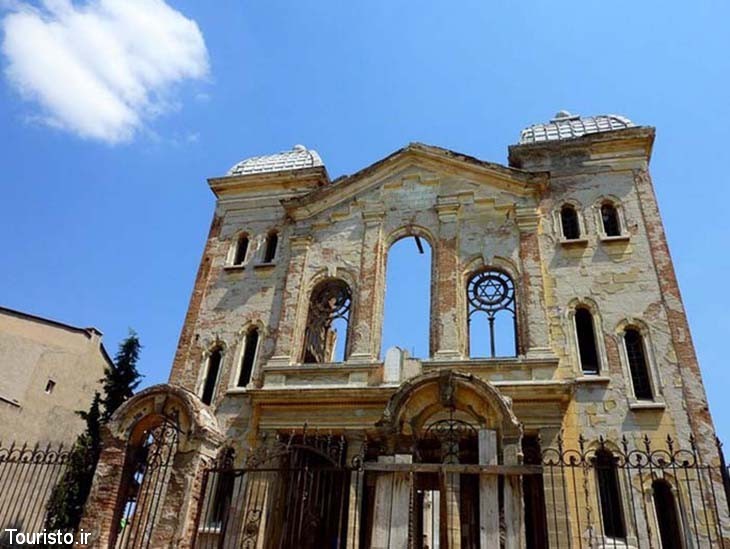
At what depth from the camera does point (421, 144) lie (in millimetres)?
18016

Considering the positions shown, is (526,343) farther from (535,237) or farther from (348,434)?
(348,434)

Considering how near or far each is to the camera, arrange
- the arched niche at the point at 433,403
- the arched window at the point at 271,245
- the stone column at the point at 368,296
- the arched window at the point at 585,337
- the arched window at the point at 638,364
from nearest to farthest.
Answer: the arched niche at the point at 433,403 → the arched window at the point at 638,364 → the arched window at the point at 585,337 → the stone column at the point at 368,296 → the arched window at the point at 271,245

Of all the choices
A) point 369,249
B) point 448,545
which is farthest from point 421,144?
point 448,545

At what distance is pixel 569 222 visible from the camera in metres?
16.0

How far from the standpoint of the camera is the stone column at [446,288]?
46.5 ft

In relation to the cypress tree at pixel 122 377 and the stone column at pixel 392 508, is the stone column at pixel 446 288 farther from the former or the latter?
the cypress tree at pixel 122 377

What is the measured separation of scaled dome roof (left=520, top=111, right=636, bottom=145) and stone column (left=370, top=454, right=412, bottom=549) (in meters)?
12.7

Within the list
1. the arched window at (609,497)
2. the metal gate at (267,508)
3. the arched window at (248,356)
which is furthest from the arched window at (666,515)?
the arched window at (248,356)

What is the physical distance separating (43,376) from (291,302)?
13232 mm

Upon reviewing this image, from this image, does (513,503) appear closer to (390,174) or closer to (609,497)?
(609,497)

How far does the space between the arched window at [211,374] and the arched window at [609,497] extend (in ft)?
33.3

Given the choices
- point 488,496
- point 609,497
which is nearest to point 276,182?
point 609,497

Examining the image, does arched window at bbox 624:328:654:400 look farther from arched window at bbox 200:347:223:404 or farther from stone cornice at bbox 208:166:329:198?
arched window at bbox 200:347:223:404

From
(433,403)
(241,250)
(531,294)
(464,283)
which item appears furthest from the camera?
(241,250)
